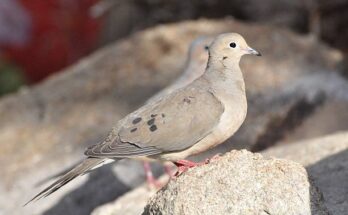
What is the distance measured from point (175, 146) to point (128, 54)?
4.84 metres

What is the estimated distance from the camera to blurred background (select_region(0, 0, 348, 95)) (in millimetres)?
10328

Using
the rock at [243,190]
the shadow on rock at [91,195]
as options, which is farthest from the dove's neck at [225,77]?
the shadow on rock at [91,195]

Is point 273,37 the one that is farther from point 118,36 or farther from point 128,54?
point 118,36

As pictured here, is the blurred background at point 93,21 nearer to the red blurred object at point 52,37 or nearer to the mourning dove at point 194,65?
the red blurred object at point 52,37

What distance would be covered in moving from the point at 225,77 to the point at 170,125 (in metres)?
0.40

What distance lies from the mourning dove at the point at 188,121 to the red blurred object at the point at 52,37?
9.23 metres

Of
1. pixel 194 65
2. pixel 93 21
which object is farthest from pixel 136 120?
pixel 93 21

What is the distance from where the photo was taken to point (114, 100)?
8477mm

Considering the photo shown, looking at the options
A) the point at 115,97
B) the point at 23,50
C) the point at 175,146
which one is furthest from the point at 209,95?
the point at 23,50

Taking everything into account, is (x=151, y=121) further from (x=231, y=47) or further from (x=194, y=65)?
(x=194, y=65)

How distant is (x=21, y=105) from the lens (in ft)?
29.2

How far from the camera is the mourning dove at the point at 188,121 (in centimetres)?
446

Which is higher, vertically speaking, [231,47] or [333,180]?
[231,47]

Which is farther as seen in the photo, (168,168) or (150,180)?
(168,168)
